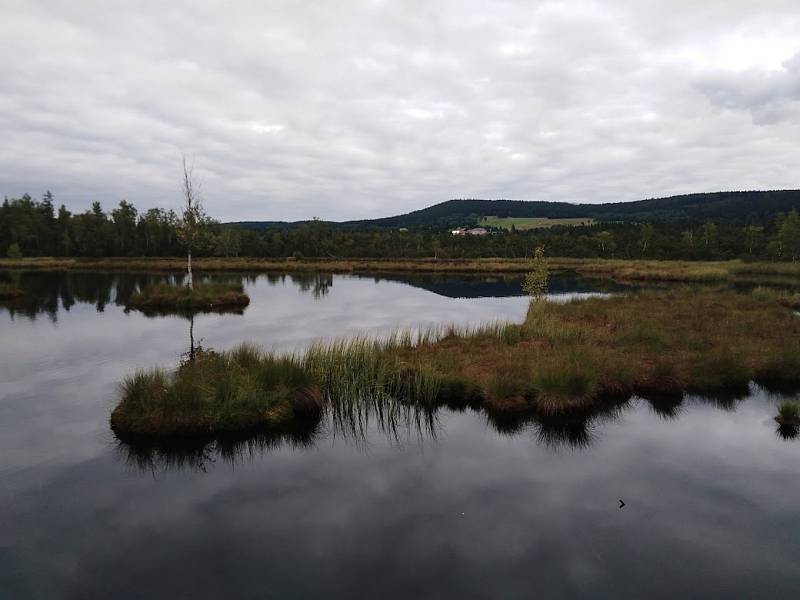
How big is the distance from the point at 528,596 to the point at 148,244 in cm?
11987

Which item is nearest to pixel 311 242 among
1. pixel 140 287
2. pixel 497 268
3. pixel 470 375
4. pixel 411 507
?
pixel 497 268

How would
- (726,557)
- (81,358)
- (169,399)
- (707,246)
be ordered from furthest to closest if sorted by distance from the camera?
(707,246) < (81,358) < (169,399) < (726,557)

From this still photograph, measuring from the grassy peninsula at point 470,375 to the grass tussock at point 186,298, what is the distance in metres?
Result: 19.7

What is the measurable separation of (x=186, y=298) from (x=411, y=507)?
30629 millimetres

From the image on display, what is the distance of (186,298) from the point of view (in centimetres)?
3553

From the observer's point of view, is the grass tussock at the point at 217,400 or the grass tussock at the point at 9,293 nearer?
the grass tussock at the point at 217,400

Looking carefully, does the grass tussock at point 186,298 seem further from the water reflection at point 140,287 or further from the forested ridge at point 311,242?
the forested ridge at point 311,242

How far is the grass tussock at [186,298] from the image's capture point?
35.2 meters

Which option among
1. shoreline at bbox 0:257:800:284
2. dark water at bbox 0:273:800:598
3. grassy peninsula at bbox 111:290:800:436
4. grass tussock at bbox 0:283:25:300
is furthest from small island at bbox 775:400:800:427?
shoreline at bbox 0:257:800:284

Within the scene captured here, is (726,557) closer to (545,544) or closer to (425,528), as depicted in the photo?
(545,544)

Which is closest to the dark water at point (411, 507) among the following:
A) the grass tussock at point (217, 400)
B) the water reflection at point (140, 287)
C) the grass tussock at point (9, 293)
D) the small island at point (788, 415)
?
the small island at point (788, 415)

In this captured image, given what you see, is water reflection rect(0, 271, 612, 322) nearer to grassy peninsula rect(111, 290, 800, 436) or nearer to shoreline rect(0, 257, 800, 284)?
shoreline rect(0, 257, 800, 284)

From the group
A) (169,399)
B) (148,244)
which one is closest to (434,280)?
(169,399)

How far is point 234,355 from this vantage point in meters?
15.8
